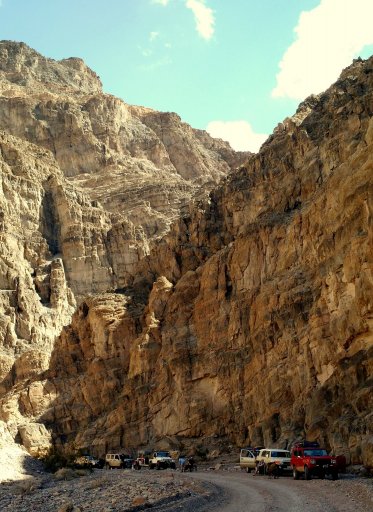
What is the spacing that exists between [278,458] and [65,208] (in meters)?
103

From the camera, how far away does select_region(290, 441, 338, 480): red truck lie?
25625mm

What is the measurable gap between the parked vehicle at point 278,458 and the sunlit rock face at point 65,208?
1319 inches

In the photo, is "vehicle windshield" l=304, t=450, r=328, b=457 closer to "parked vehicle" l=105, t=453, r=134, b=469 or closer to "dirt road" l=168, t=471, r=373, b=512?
"dirt road" l=168, t=471, r=373, b=512

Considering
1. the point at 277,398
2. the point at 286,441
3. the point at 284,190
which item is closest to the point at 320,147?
the point at 284,190

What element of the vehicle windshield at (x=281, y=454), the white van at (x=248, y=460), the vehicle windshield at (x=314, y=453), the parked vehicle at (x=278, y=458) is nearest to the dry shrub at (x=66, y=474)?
the white van at (x=248, y=460)

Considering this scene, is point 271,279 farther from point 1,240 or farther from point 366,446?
point 1,240

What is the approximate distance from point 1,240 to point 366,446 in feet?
300

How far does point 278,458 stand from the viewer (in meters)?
30.7

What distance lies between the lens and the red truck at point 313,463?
84.1ft

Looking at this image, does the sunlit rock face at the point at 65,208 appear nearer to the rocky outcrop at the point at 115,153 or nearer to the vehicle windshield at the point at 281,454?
the rocky outcrop at the point at 115,153

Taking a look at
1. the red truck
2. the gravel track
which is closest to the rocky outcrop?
the gravel track

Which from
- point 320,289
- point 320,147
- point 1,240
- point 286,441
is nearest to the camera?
point 286,441

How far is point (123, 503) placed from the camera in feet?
69.7

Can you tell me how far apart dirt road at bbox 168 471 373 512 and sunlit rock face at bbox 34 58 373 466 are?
3.55 m
